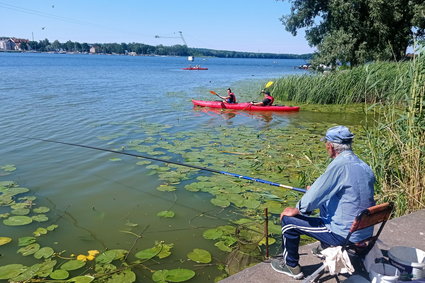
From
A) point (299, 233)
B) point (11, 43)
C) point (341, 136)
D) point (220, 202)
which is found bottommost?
point (220, 202)

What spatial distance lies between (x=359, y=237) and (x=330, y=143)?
0.82 meters

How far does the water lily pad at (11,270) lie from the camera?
4166 mm

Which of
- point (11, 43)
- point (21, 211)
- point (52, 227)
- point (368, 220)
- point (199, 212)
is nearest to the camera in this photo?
point (368, 220)

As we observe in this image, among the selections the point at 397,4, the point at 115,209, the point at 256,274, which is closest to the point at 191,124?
the point at 115,209

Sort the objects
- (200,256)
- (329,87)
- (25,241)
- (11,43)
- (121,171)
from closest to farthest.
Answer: (200,256)
(25,241)
(121,171)
(329,87)
(11,43)

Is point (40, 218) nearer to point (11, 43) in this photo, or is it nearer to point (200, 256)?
point (200, 256)

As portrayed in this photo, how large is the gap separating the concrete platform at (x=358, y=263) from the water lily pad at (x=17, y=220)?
141 inches

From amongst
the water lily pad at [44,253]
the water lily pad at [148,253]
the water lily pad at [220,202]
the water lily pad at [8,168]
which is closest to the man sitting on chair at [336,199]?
the water lily pad at [148,253]

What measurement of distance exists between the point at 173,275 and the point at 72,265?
1271 millimetres

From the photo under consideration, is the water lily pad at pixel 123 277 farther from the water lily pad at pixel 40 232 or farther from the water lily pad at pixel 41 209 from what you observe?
the water lily pad at pixel 41 209

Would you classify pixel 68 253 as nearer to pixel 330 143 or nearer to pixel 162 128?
pixel 330 143

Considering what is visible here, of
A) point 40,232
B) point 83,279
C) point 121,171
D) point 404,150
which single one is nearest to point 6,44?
point 121,171

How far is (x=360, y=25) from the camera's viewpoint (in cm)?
2091

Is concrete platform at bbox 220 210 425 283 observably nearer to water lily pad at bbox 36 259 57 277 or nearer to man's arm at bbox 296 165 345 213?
man's arm at bbox 296 165 345 213
